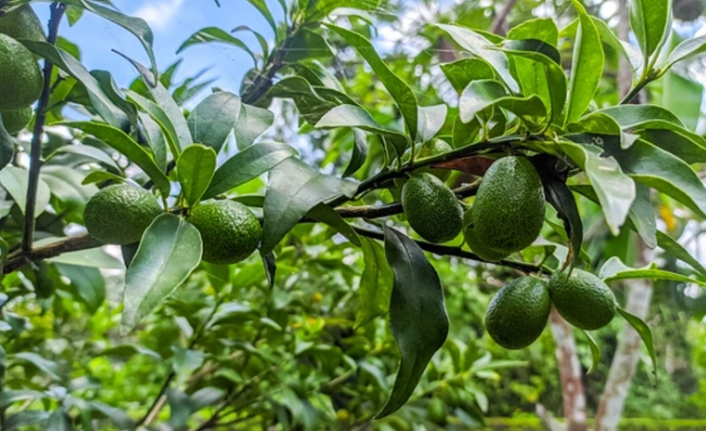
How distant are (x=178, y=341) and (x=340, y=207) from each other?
64 centimetres

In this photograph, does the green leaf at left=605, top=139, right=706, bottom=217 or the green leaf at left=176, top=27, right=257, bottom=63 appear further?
the green leaf at left=176, top=27, right=257, bottom=63

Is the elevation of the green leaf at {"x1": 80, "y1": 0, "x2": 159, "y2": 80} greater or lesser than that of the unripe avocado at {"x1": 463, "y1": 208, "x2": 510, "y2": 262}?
greater

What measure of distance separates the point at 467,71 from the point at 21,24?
0.92 ft

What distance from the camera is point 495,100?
10.3 inches

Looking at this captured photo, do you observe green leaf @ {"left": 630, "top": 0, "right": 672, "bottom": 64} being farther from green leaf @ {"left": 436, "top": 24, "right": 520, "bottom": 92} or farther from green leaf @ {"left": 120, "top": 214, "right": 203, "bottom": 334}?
green leaf @ {"left": 120, "top": 214, "right": 203, "bottom": 334}

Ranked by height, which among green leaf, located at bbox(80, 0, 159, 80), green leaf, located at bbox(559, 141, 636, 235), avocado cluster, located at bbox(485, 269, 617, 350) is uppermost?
green leaf, located at bbox(80, 0, 159, 80)

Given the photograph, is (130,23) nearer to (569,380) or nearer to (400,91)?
(400,91)

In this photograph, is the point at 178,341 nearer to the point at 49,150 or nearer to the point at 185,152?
the point at 49,150

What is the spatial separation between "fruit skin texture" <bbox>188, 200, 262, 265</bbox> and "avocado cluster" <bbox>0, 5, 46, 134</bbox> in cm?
12

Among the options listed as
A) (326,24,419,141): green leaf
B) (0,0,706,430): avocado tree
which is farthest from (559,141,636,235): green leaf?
(326,24,419,141): green leaf

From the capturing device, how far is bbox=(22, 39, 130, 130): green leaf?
34 cm

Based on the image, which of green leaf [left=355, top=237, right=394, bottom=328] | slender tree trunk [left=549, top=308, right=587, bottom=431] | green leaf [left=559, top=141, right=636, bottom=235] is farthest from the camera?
slender tree trunk [left=549, top=308, right=587, bottom=431]

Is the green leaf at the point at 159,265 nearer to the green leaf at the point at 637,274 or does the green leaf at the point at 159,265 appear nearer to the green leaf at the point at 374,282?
the green leaf at the point at 374,282

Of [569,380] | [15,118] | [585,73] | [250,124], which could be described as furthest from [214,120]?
[569,380]
